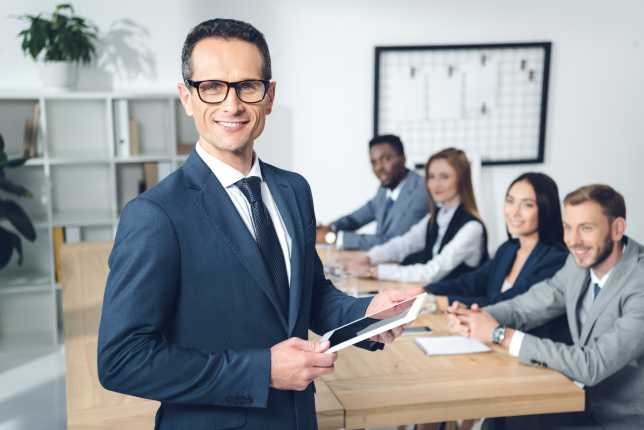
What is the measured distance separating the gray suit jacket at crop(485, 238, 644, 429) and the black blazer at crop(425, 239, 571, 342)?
0.24 metres

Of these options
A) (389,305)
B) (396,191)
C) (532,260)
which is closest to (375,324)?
(389,305)

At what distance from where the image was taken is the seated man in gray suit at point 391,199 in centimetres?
406

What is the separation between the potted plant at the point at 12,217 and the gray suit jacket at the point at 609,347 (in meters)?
3.49

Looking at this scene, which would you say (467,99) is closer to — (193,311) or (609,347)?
(609,347)

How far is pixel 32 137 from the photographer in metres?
4.75

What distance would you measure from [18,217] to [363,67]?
8.87 feet

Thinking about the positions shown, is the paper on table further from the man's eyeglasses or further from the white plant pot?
the white plant pot

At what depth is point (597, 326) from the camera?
7.18 ft

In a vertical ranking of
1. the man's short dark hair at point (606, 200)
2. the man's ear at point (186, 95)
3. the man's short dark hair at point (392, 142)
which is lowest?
the man's short dark hair at point (606, 200)

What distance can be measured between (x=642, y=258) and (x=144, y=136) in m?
3.83

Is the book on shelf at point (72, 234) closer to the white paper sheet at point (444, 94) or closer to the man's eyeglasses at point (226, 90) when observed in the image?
the white paper sheet at point (444, 94)

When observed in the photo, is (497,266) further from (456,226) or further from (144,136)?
(144,136)

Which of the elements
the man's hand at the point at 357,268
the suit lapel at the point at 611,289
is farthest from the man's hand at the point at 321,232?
the suit lapel at the point at 611,289

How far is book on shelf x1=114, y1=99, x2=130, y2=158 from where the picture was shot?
481 cm
